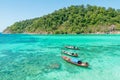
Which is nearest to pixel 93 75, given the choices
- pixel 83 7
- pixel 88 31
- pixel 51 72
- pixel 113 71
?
pixel 113 71

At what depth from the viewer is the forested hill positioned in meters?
129

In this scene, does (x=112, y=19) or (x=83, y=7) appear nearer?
(x=112, y=19)

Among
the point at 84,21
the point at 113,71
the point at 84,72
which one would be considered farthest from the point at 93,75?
the point at 84,21

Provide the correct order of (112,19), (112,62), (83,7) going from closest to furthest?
(112,62) → (112,19) → (83,7)

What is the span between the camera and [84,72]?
21.8 metres

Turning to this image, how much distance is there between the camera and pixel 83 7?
174125 millimetres

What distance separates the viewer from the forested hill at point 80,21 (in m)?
129

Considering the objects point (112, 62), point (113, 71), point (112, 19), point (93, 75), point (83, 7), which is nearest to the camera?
point (93, 75)

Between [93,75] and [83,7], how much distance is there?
160 metres

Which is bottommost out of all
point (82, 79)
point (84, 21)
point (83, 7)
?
point (82, 79)

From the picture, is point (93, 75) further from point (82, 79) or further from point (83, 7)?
point (83, 7)

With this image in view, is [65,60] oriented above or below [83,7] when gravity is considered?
below

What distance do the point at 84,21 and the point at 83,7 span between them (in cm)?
3388

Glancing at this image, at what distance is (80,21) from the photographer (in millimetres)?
146625
